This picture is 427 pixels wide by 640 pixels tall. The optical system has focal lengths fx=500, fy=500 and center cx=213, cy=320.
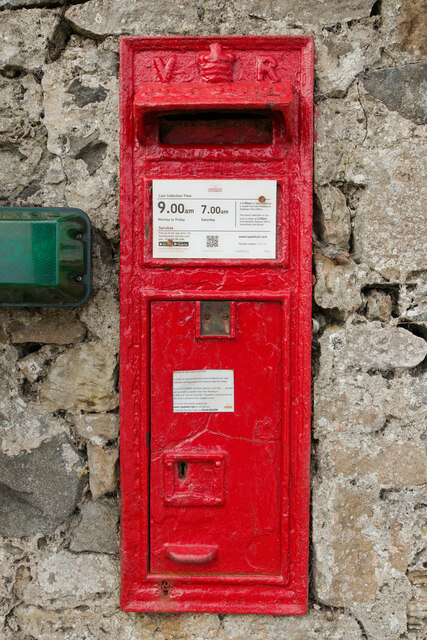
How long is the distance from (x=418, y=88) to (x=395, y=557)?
4.89 ft

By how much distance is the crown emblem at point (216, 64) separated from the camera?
153 centimetres

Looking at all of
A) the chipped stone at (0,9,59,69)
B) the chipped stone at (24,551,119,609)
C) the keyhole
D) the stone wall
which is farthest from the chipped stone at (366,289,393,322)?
the chipped stone at (0,9,59,69)

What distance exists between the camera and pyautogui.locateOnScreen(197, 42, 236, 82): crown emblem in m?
1.53

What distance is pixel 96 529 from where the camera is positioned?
5.38ft

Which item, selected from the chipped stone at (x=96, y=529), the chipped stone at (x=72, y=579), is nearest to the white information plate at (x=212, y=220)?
the chipped stone at (x=96, y=529)

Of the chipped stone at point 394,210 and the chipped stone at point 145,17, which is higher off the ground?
the chipped stone at point 145,17

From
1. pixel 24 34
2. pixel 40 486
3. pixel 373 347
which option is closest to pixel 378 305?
pixel 373 347

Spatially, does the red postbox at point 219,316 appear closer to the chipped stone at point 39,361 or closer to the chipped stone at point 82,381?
the chipped stone at point 82,381

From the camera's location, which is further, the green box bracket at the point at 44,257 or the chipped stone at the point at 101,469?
the chipped stone at the point at 101,469

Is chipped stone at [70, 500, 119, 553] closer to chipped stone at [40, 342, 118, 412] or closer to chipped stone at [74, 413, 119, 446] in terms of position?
chipped stone at [74, 413, 119, 446]

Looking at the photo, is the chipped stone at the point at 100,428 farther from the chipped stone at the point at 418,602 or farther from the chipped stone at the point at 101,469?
the chipped stone at the point at 418,602

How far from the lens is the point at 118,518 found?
64.7 inches

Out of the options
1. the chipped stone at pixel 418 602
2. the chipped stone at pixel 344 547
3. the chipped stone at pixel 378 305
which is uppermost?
the chipped stone at pixel 378 305

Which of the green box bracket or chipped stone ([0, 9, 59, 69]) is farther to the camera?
chipped stone ([0, 9, 59, 69])
